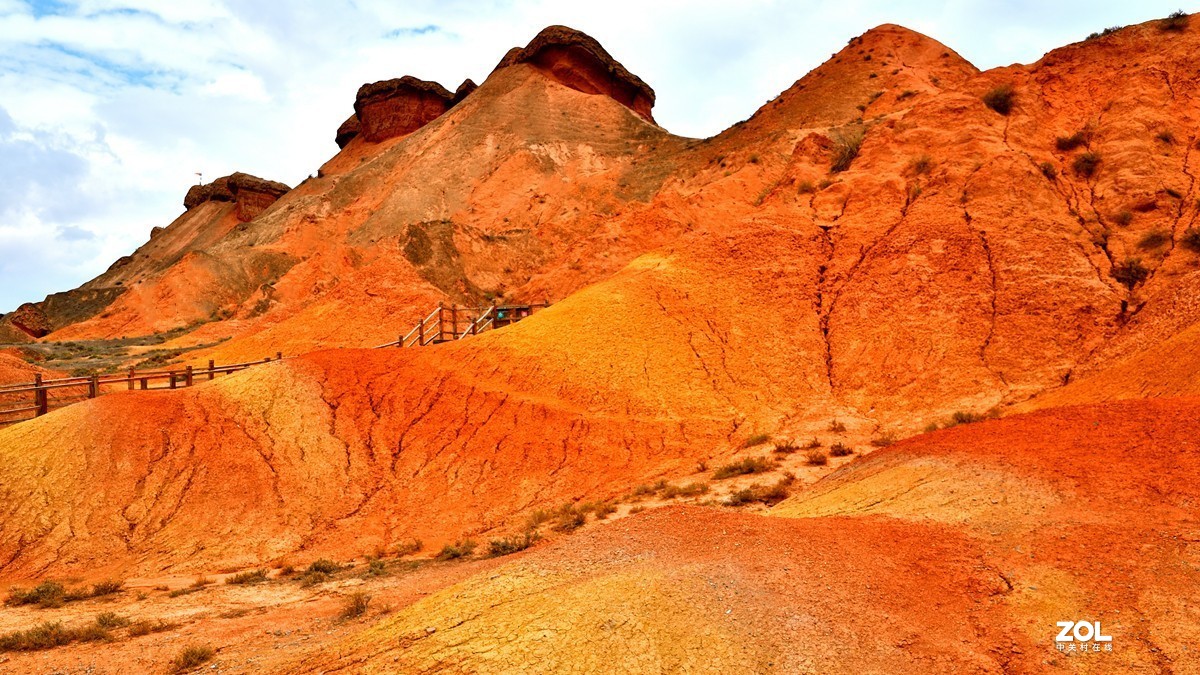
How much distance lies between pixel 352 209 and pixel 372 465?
3998 centimetres

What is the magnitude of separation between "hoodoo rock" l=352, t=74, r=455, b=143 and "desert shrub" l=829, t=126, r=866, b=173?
51338 millimetres

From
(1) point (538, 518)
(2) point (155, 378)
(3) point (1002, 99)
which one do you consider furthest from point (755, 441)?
(2) point (155, 378)

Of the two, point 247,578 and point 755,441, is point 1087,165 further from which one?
point 247,578

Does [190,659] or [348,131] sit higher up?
[348,131]

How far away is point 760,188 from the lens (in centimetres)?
2764

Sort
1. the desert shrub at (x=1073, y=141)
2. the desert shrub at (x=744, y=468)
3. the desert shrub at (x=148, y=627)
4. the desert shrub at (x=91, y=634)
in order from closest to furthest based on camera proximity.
→ the desert shrub at (x=91, y=634) → the desert shrub at (x=148, y=627) → the desert shrub at (x=744, y=468) → the desert shrub at (x=1073, y=141)

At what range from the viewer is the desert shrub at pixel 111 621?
9.09m

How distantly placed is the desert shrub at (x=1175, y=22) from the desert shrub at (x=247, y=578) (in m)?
32.6

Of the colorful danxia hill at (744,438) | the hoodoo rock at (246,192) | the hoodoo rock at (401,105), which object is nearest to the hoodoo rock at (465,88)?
the hoodoo rock at (401,105)

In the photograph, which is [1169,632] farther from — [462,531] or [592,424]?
[592,424]

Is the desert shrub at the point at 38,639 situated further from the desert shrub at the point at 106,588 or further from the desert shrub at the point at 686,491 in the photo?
the desert shrub at the point at 686,491

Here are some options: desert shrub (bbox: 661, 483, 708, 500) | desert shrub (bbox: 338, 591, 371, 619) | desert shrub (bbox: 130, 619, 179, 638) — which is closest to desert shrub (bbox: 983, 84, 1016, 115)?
desert shrub (bbox: 661, 483, 708, 500)

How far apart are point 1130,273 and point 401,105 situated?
6569 cm

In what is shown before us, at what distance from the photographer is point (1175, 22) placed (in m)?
25.5
